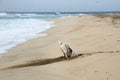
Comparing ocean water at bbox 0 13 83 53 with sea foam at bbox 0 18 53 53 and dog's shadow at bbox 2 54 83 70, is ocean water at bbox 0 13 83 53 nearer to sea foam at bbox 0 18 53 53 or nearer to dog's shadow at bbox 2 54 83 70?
sea foam at bbox 0 18 53 53

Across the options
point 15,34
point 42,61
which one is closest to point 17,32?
point 15,34

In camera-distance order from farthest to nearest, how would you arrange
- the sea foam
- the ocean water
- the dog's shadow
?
the ocean water < the sea foam < the dog's shadow

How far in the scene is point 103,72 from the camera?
4953 millimetres

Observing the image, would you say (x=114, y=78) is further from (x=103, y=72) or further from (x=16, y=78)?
(x=16, y=78)

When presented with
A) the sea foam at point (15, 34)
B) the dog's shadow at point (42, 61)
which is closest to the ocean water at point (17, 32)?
the sea foam at point (15, 34)

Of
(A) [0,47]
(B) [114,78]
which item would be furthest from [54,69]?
(A) [0,47]

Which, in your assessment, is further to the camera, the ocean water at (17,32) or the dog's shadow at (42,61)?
the ocean water at (17,32)

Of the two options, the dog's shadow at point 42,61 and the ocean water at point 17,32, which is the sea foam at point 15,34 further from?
the dog's shadow at point 42,61

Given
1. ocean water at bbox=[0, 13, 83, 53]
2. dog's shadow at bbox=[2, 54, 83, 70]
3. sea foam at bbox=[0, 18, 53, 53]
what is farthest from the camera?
ocean water at bbox=[0, 13, 83, 53]

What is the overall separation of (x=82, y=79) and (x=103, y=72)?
422 mm

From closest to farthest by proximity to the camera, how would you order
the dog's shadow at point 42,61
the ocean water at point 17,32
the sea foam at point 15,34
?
1. the dog's shadow at point 42,61
2. the sea foam at point 15,34
3. the ocean water at point 17,32

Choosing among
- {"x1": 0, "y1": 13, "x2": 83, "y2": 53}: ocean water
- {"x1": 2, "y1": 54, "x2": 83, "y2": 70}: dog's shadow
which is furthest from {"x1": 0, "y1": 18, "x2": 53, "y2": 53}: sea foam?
{"x1": 2, "y1": 54, "x2": 83, "y2": 70}: dog's shadow

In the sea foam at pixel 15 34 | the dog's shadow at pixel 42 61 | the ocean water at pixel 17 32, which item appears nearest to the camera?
the dog's shadow at pixel 42 61

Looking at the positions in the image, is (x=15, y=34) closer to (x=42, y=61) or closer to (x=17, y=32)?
(x=17, y=32)
